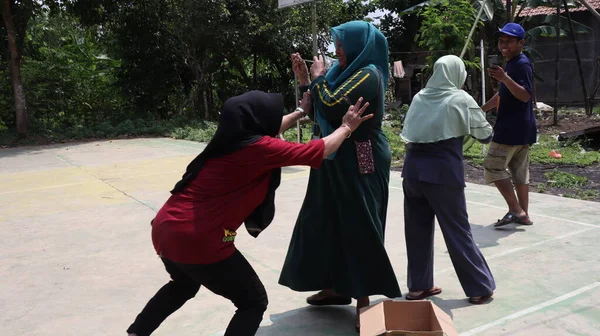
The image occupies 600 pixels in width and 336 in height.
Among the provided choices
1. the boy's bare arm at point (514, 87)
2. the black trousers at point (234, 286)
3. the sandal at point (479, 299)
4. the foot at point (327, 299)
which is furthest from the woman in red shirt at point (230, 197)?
the boy's bare arm at point (514, 87)

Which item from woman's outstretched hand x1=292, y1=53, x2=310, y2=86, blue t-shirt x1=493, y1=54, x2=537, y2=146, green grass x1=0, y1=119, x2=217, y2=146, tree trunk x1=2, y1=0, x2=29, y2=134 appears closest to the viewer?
woman's outstretched hand x1=292, y1=53, x2=310, y2=86

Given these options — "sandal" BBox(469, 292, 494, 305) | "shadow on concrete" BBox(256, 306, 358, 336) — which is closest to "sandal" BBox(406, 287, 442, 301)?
"sandal" BBox(469, 292, 494, 305)

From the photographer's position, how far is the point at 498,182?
530cm

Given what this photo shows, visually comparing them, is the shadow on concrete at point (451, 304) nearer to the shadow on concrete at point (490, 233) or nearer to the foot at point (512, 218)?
the shadow on concrete at point (490, 233)

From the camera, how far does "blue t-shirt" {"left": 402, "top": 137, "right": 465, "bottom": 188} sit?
3.51 metres

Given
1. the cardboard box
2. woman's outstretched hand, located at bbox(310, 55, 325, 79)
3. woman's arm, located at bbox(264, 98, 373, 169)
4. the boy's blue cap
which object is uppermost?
the boy's blue cap

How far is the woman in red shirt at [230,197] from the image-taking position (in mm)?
2379

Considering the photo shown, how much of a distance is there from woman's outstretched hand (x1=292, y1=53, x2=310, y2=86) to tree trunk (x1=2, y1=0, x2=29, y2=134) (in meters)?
14.3

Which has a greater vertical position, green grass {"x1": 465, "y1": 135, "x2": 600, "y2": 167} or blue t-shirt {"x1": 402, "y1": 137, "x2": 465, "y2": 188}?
blue t-shirt {"x1": 402, "y1": 137, "x2": 465, "y2": 188}

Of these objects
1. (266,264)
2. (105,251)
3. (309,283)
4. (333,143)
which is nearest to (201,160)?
(333,143)

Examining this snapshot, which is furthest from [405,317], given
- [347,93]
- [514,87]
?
[514,87]

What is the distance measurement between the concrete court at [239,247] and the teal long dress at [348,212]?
1.20 ft

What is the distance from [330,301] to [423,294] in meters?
0.65

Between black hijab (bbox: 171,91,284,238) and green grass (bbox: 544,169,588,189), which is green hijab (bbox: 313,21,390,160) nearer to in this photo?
black hijab (bbox: 171,91,284,238)
